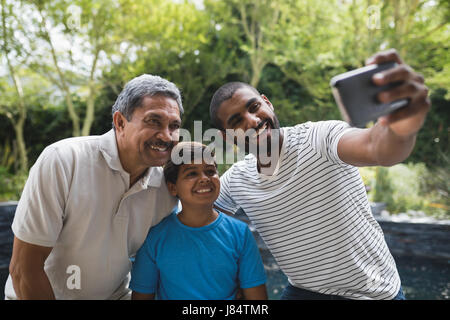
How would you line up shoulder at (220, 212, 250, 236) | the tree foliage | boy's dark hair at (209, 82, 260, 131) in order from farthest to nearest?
the tree foliage, boy's dark hair at (209, 82, 260, 131), shoulder at (220, 212, 250, 236)

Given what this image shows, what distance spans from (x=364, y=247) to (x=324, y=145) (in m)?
0.51

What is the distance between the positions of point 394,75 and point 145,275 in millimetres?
1258

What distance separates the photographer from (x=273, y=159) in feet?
5.62

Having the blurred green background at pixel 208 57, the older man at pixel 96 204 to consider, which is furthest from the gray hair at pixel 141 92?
the blurred green background at pixel 208 57

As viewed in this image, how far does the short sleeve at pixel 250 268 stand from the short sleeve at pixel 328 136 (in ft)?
1.70

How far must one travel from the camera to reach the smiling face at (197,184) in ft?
5.48

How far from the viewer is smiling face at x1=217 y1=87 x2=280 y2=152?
5.51 feet

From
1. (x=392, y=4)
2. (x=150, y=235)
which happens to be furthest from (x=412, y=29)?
(x=150, y=235)

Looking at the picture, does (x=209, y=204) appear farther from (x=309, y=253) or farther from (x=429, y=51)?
(x=429, y=51)

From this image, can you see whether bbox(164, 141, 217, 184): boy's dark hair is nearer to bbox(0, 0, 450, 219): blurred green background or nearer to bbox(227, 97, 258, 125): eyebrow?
bbox(227, 97, 258, 125): eyebrow

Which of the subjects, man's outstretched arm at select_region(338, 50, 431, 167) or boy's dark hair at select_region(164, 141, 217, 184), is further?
boy's dark hair at select_region(164, 141, 217, 184)

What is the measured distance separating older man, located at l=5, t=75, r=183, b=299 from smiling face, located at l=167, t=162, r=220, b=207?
122 mm

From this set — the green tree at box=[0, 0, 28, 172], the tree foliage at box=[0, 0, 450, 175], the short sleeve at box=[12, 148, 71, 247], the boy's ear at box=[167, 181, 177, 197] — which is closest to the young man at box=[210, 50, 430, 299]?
the boy's ear at box=[167, 181, 177, 197]
